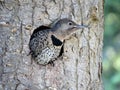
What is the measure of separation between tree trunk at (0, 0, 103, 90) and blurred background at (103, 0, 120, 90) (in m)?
2.81

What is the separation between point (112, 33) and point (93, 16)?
3.66 metres

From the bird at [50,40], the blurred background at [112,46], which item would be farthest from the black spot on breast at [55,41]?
the blurred background at [112,46]

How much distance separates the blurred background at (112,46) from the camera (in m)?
8.29

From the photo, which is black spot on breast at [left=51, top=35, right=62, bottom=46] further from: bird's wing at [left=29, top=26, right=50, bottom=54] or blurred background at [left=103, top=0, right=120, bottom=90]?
blurred background at [left=103, top=0, right=120, bottom=90]

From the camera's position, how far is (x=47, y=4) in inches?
206

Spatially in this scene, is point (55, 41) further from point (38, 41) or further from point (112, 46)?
point (112, 46)

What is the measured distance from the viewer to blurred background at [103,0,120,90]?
829 cm

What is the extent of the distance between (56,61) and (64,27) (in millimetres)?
308

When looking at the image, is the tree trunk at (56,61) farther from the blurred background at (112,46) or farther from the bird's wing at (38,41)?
the blurred background at (112,46)

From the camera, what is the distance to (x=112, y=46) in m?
9.34

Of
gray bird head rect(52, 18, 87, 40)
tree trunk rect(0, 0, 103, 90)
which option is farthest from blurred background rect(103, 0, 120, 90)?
gray bird head rect(52, 18, 87, 40)

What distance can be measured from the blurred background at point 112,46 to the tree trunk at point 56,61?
9.21 feet

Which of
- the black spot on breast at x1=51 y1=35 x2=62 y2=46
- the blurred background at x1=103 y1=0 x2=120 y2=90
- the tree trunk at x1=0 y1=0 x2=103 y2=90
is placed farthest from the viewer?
the blurred background at x1=103 y1=0 x2=120 y2=90

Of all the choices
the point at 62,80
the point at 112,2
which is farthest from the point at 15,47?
the point at 112,2
